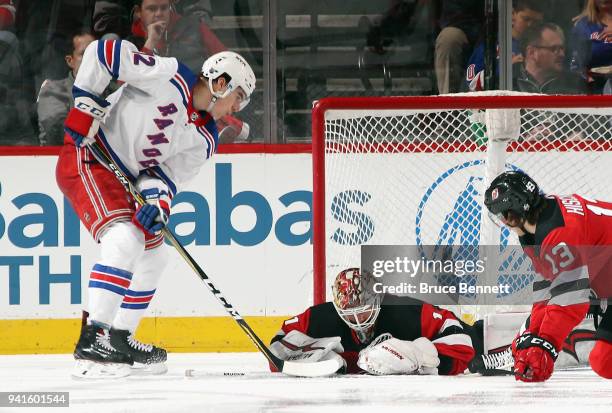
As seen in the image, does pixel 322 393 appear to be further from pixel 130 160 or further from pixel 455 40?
pixel 455 40

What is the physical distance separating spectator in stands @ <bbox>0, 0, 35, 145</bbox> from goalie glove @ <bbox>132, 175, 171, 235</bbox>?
1522mm

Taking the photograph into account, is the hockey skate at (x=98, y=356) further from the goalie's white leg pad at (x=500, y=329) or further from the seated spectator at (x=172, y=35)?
the seated spectator at (x=172, y=35)

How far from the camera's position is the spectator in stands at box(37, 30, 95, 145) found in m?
4.75

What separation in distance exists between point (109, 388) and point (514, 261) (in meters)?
1.48

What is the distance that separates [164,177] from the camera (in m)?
3.54

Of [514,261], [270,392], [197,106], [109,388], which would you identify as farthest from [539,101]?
[109,388]

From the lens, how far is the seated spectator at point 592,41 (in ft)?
15.8

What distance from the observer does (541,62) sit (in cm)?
482

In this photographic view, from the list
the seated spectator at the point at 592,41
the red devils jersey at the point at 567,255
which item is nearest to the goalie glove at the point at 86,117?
the red devils jersey at the point at 567,255

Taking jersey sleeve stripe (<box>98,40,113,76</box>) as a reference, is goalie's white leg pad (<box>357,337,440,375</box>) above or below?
below

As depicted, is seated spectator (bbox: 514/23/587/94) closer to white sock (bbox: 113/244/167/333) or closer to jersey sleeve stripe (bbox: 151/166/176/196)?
jersey sleeve stripe (bbox: 151/166/176/196)

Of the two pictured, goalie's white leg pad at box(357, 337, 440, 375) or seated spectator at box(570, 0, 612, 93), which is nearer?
goalie's white leg pad at box(357, 337, 440, 375)

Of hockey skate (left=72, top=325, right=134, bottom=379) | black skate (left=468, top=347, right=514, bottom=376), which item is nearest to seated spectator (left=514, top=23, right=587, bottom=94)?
black skate (left=468, top=347, right=514, bottom=376)

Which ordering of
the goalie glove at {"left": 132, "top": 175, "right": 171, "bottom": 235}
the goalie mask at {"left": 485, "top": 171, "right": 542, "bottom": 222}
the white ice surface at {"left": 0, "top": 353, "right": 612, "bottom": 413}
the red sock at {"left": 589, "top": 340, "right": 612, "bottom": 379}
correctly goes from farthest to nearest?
the goalie glove at {"left": 132, "top": 175, "right": 171, "bottom": 235}
the red sock at {"left": 589, "top": 340, "right": 612, "bottom": 379}
the goalie mask at {"left": 485, "top": 171, "right": 542, "bottom": 222}
the white ice surface at {"left": 0, "top": 353, "right": 612, "bottom": 413}
